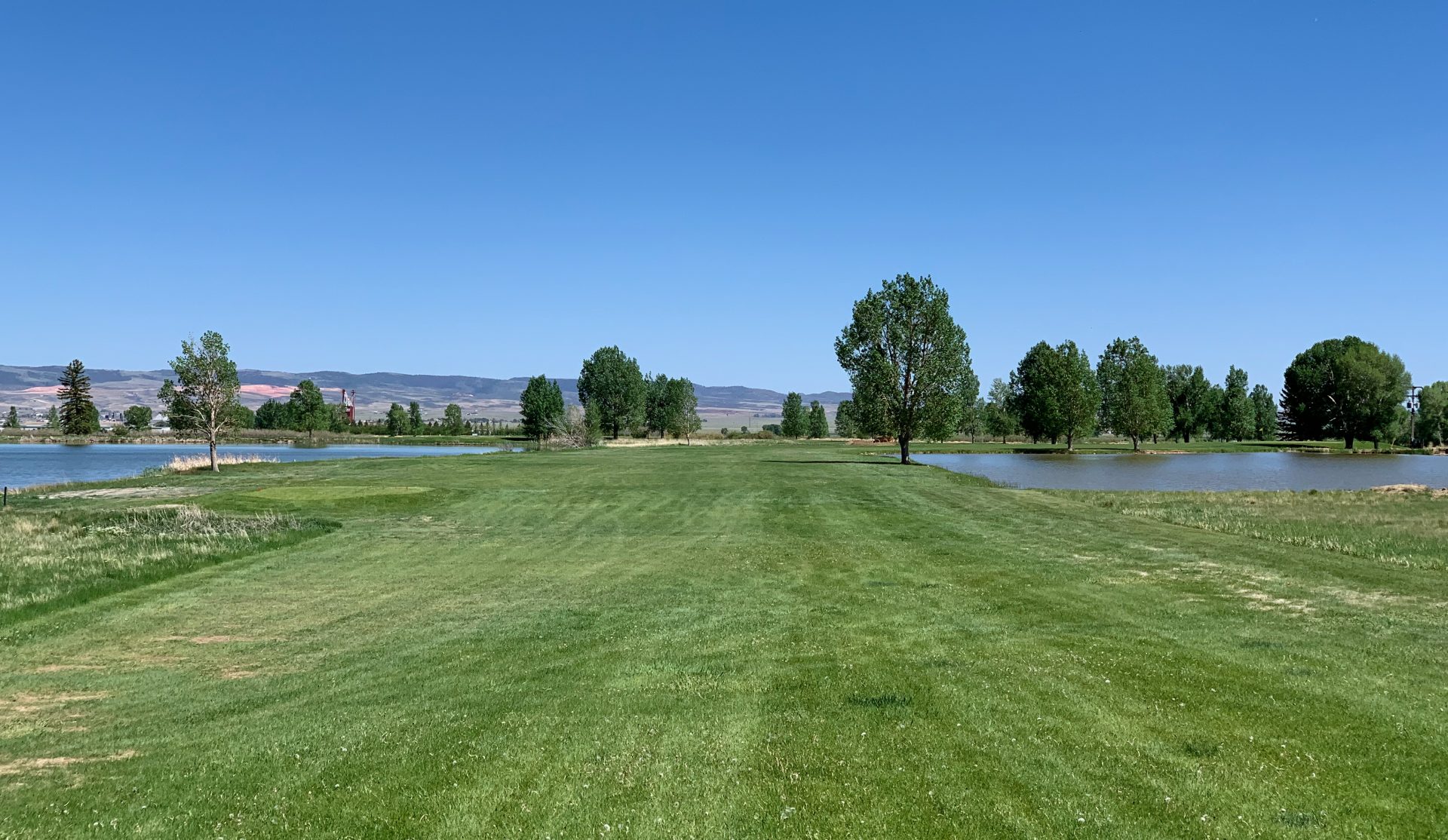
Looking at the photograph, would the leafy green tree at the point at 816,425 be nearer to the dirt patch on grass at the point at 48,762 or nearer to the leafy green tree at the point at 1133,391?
the leafy green tree at the point at 1133,391

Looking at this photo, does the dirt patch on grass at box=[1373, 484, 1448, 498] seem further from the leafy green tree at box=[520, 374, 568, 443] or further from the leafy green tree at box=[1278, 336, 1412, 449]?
the leafy green tree at box=[520, 374, 568, 443]

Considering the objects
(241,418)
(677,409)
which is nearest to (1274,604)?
(241,418)

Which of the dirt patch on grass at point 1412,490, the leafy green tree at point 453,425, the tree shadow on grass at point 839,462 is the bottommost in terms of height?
the tree shadow on grass at point 839,462

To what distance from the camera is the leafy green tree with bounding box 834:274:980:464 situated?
7062 cm

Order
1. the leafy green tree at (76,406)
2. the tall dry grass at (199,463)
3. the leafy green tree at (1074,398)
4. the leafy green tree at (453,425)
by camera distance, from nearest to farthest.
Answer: the tall dry grass at (199,463) → the leafy green tree at (1074,398) → the leafy green tree at (76,406) → the leafy green tree at (453,425)

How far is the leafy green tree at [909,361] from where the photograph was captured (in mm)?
70625

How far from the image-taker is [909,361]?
236 ft

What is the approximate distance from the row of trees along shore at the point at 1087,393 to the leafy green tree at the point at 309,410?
10078cm

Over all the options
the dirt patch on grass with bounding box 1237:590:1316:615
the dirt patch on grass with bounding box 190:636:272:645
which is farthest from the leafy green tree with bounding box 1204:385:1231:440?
the dirt patch on grass with bounding box 190:636:272:645

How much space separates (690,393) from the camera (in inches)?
7003

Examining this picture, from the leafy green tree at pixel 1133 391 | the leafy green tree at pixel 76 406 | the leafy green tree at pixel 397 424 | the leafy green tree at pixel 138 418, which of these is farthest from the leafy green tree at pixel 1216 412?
the leafy green tree at pixel 138 418

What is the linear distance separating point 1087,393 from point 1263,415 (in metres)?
77.7

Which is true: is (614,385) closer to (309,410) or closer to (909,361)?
(309,410)

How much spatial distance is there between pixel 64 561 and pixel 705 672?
1857 cm
